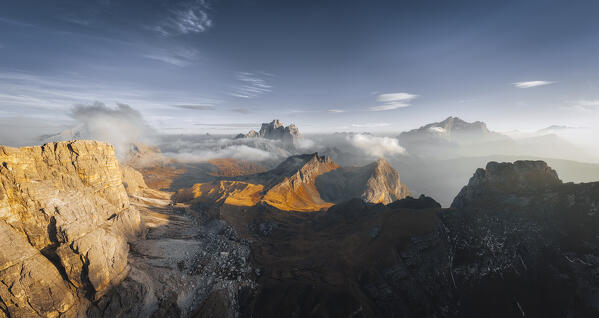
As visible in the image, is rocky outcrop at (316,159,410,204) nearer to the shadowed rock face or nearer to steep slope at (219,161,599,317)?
the shadowed rock face

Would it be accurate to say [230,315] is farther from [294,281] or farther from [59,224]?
[59,224]

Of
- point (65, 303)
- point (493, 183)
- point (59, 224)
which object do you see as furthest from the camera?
point (493, 183)

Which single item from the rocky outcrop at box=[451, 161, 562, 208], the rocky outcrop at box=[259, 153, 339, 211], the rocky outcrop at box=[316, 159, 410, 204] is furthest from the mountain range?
the rocky outcrop at box=[316, 159, 410, 204]

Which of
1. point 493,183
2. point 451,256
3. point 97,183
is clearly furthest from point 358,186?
point 97,183

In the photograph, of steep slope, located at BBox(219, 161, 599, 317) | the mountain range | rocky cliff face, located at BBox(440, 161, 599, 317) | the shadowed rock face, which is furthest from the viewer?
the shadowed rock face

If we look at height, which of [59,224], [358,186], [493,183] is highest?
[493,183]

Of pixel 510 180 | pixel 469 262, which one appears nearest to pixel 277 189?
pixel 469 262
